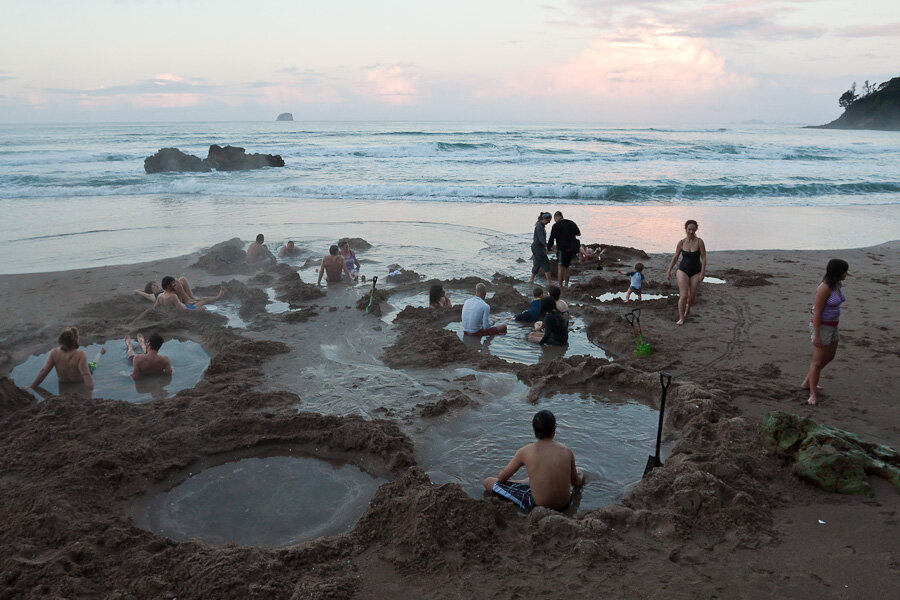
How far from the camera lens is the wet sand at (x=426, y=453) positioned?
3893 millimetres

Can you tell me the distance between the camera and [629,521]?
4480 millimetres

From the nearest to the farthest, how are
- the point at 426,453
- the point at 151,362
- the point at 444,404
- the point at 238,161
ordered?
the point at 426,453, the point at 444,404, the point at 151,362, the point at 238,161

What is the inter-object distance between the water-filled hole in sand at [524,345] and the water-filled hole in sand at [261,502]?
3.79 meters

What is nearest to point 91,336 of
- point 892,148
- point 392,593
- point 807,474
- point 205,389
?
point 205,389

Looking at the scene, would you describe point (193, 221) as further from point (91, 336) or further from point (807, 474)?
point (807, 474)

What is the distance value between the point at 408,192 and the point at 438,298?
18.2 m

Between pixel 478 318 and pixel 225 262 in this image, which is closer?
pixel 478 318

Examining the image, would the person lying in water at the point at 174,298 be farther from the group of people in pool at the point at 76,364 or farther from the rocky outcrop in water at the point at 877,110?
the rocky outcrop in water at the point at 877,110

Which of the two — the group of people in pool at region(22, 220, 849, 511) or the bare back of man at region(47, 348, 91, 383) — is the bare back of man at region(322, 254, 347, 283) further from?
the bare back of man at region(47, 348, 91, 383)

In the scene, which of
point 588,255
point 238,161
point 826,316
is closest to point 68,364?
point 826,316

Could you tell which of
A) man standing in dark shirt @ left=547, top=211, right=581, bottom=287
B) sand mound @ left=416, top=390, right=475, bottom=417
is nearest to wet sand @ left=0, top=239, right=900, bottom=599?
sand mound @ left=416, top=390, right=475, bottom=417

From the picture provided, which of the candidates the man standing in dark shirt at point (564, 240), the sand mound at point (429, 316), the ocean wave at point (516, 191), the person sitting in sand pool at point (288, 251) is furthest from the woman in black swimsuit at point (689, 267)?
the ocean wave at point (516, 191)

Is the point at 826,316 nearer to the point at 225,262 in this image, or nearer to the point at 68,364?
the point at 68,364

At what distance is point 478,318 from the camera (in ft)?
31.3
